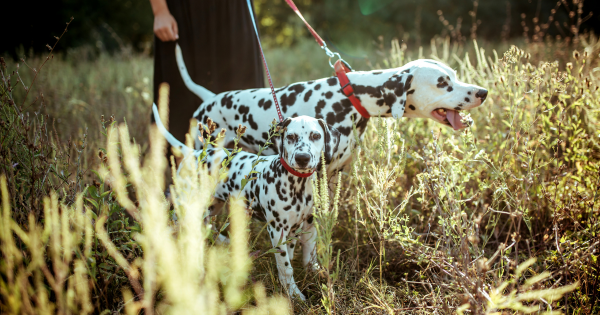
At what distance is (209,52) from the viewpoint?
359 centimetres

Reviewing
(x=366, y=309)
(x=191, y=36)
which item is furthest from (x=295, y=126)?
(x=191, y=36)

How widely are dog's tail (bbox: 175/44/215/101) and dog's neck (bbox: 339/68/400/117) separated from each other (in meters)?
1.45

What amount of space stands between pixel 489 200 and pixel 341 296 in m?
1.85

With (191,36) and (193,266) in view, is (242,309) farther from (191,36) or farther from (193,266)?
(191,36)

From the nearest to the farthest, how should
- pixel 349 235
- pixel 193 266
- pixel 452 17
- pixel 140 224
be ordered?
pixel 193 266, pixel 140 224, pixel 349 235, pixel 452 17

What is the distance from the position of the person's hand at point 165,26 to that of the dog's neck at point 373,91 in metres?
1.76

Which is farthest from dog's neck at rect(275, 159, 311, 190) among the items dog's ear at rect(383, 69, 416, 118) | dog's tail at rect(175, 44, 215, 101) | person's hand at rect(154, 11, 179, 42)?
person's hand at rect(154, 11, 179, 42)

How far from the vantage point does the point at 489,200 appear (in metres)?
3.29

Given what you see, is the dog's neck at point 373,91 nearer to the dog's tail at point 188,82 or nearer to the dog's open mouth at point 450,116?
the dog's open mouth at point 450,116

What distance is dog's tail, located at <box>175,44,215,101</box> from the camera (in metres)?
3.41

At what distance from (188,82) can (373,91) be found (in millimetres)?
1818

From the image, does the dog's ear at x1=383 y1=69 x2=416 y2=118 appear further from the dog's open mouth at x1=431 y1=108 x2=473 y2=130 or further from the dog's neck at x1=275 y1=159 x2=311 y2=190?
the dog's neck at x1=275 y1=159 x2=311 y2=190

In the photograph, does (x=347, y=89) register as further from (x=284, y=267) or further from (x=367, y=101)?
(x=284, y=267)

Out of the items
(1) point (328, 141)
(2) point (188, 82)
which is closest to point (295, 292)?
(1) point (328, 141)
